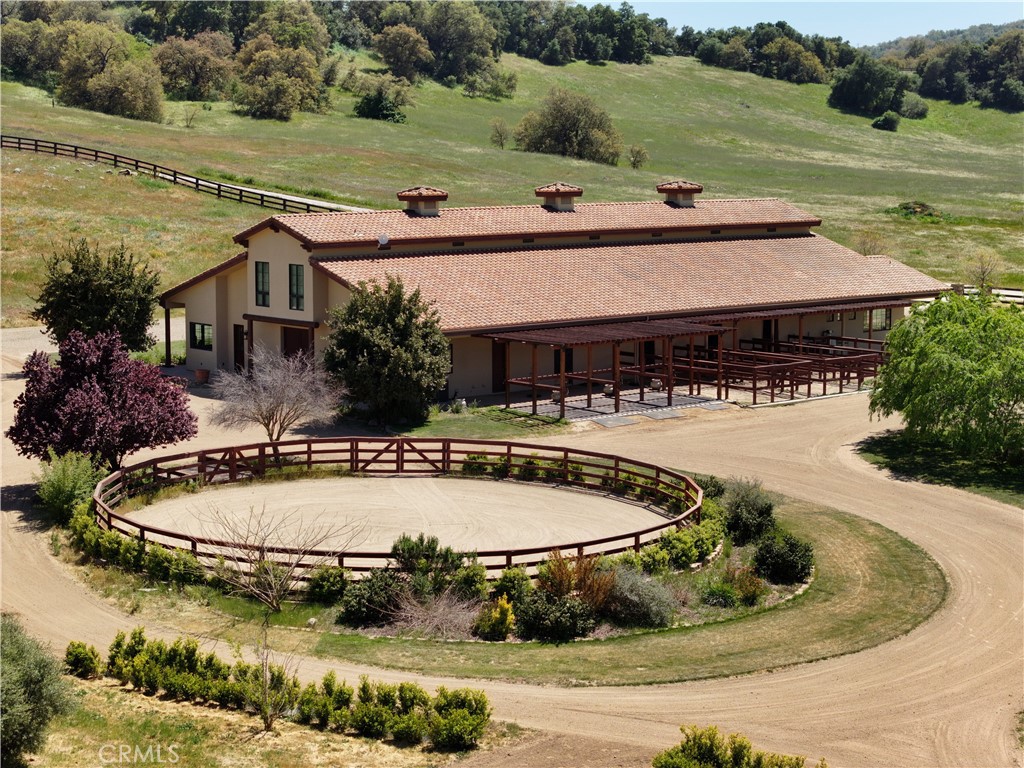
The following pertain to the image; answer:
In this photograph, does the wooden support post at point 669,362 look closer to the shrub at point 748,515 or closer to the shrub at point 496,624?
the shrub at point 748,515

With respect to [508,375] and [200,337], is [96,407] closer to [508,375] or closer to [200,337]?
[508,375]

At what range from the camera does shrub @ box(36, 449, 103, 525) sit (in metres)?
30.1

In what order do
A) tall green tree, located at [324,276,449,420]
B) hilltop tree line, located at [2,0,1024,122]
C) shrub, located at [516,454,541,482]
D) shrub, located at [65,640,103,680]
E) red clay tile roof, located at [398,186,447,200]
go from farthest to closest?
hilltop tree line, located at [2,0,1024,122]
red clay tile roof, located at [398,186,447,200]
tall green tree, located at [324,276,449,420]
shrub, located at [516,454,541,482]
shrub, located at [65,640,103,680]

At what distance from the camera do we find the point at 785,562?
89.4ft

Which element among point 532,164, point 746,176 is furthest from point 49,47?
point 746,176

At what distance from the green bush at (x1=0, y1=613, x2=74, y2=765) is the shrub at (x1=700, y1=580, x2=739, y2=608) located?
12.4 m

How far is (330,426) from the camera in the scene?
41656 millimetres

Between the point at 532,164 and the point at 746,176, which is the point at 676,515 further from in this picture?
the point at 746,176

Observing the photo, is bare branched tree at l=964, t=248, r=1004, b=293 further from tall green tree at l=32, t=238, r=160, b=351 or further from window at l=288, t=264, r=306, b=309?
tall green tree at l=32, t=238, r=160, b=351

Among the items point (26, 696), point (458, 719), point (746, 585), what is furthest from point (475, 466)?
point (26, 696)

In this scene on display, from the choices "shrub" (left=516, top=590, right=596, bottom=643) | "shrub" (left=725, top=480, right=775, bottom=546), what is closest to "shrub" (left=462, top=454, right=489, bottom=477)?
"shrub" (left=725, top=480, right=775, bottom=546)

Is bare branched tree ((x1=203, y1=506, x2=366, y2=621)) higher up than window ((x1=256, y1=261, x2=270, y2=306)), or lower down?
lower down

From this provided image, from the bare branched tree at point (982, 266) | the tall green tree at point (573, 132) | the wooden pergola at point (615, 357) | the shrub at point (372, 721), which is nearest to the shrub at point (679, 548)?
the shrub at point (372, 721)

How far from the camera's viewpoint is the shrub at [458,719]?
18797mm
